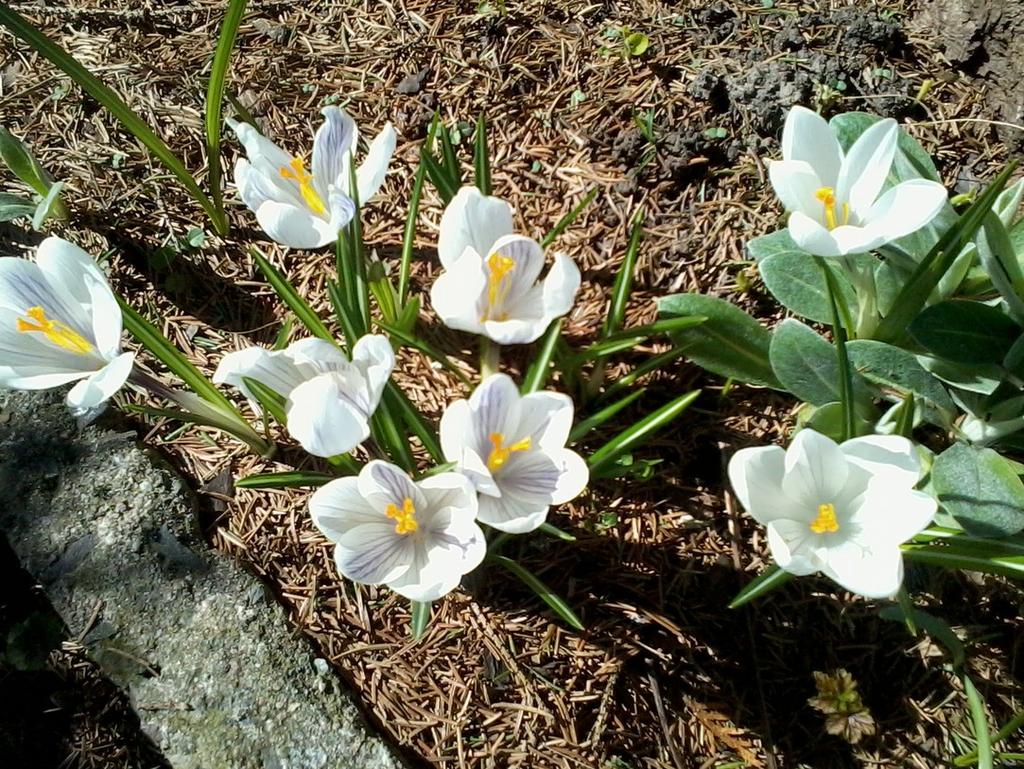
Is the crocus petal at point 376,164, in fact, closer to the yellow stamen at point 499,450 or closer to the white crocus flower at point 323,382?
the white crocus flower at point 323,382

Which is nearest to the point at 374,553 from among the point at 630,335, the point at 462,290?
the point at 462,290

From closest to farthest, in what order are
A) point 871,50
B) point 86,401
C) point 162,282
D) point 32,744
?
1. point 86,401
2. point 32,744
3. point 162,282
4. point 871,50

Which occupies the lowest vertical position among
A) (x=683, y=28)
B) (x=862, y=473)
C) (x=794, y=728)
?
(x=794, y=728)

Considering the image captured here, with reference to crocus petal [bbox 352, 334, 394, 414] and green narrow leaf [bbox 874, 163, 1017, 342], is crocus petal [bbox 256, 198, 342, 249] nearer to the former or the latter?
crocus petal [bbox 352, 334, 394, 414]

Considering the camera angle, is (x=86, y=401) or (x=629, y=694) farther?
(x=629, y=694)

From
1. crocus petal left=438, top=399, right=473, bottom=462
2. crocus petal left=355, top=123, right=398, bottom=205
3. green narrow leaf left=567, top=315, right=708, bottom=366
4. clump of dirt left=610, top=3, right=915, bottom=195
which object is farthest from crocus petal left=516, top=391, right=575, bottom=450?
clump of dirt left=610, top=3, right=915, bottom=195

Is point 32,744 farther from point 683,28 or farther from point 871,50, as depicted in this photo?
point 871,50

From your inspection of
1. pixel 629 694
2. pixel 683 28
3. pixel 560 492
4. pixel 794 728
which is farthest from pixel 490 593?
pixel 683 28

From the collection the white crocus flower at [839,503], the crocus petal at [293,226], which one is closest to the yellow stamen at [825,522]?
the white crocus flower at [839,503]
